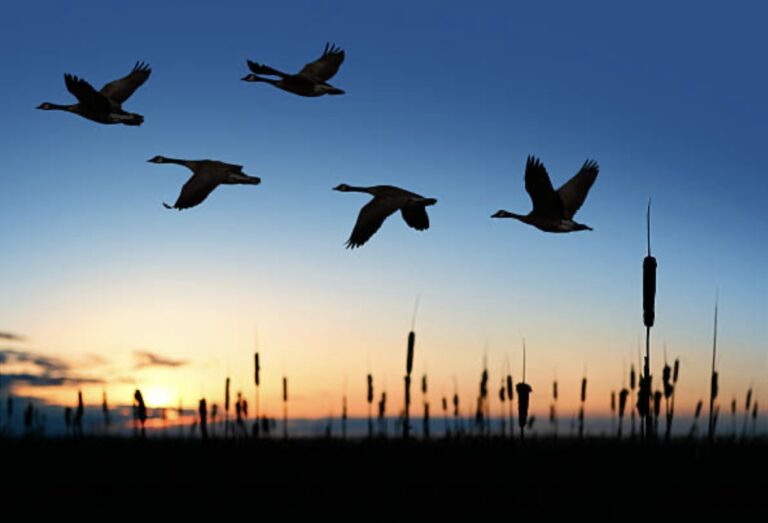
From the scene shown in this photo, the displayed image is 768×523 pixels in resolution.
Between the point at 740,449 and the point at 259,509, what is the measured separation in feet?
31.5

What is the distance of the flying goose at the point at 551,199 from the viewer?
1148 centimetres

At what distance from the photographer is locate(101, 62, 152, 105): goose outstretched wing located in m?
16.6

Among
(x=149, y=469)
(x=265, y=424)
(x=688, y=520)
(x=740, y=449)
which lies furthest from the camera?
(x=265, y=424)

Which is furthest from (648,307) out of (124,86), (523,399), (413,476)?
(124,86)

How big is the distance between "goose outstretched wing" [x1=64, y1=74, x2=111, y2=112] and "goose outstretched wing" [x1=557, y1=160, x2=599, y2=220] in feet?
20.6

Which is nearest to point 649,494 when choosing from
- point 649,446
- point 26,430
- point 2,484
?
point 649,446

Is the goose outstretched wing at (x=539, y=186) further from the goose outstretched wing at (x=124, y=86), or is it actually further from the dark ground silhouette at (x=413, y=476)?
the goose outstretched wing at (x=124, y=86)

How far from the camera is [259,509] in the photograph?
34.1 feet

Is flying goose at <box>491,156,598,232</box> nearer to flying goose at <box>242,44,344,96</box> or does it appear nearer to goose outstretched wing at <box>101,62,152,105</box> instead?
flying goose at <box>242,44,344,96</box>

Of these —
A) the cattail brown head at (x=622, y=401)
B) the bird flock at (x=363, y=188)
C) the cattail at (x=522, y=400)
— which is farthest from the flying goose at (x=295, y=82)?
the cattail brown head at (x=622, y=401)

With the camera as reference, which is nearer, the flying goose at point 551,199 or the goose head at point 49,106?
the flying goose at point 551,199

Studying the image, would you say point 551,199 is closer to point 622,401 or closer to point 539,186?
point 539,186

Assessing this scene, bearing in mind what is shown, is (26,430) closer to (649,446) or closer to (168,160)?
(168,160)

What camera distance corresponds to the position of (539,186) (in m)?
11.5
